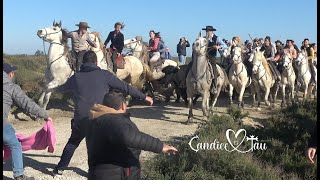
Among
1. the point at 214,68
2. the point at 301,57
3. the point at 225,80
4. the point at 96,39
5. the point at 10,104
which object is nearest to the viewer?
the point at 10,104

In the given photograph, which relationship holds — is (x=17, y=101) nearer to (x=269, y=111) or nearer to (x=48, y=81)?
(x=48, y=81)

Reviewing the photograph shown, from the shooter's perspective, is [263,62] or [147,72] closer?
[263,62]

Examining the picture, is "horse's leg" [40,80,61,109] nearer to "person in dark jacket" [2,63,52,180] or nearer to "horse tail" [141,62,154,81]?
"horse tail" [141,62,154,81]

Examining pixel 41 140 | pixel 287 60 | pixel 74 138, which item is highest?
pixel 287 60

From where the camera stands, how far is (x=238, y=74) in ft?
49.3

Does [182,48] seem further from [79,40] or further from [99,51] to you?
[79,40]

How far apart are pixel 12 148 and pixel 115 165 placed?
2.69m

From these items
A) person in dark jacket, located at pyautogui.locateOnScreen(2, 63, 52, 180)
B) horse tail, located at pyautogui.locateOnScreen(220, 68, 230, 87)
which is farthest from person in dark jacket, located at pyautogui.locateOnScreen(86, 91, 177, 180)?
horse tail, located at pyautogui.locateOnScreen(220, 68, 230, 87)

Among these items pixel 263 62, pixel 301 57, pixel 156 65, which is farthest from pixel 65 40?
pixel 301 57

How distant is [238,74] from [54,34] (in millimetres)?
6131

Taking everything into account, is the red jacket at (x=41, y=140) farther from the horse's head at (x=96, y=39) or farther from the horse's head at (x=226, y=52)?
the horse's head at (x=226, y=52)

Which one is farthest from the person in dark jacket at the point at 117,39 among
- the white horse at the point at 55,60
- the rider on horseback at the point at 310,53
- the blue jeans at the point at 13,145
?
the blue jeans at the point at 13,145

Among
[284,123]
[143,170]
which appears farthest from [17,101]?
[284,123]

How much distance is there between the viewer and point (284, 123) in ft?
38.8
